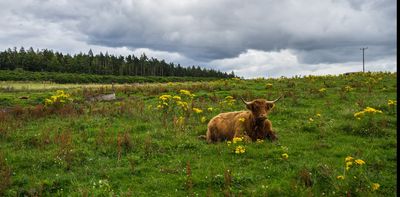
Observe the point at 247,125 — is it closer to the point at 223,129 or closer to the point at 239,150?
the point at 223,129

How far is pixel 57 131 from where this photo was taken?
17.2 m

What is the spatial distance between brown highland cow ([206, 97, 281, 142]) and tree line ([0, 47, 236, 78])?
452 ft

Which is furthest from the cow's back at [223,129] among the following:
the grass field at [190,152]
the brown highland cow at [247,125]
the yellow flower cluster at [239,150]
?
the yellow flower cluster at [239,150]

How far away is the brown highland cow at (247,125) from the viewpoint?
1466 cm

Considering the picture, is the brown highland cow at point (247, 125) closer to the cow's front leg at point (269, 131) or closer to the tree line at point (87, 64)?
the cow's front leg at point (269, 131)

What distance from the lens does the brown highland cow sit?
1466 centimetres

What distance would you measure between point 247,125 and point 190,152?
258 centimetres

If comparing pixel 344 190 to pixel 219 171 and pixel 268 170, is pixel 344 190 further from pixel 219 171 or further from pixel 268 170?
pixel 219 171

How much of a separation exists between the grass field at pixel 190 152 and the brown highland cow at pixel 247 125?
657mm

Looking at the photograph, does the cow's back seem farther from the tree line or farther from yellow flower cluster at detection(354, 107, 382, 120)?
the tree line

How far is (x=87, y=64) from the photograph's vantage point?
508 ft

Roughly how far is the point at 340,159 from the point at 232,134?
4.43m

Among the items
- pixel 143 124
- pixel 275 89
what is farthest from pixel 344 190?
pixel 275 89

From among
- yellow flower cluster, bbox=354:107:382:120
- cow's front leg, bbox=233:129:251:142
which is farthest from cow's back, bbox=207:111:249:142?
yellow flower cluster, bbox=354:107:382:120
